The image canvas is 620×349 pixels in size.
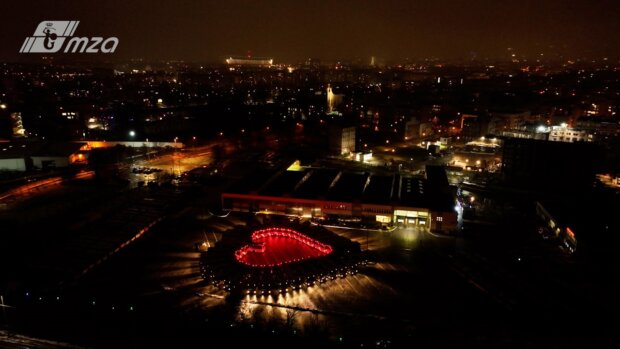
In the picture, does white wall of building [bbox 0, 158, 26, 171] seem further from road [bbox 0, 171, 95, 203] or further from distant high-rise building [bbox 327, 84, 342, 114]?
distant high-rise building [bbox 327, 84, 342, 114]

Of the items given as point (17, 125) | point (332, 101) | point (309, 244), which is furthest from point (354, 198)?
point (332, 101)

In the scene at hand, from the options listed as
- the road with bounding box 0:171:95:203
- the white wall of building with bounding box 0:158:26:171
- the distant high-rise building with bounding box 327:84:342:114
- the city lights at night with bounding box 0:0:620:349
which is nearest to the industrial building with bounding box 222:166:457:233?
the city lights at night with bounding box 0:0:620:349

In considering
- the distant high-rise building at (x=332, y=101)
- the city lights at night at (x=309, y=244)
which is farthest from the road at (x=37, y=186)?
the distant high-rise building at (x=332, y=101)

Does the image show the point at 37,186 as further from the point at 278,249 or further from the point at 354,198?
the point at 354,198

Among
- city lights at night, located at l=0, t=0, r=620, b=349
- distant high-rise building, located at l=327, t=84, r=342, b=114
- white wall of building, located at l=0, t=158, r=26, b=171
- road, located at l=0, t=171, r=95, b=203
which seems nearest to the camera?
city lights at night, located at l=0, t=0, r=620, b=349

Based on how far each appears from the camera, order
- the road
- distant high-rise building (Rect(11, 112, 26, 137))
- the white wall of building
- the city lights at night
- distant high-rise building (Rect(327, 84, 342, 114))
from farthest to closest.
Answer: distant high-rise building (Rect(327, 84, 342, 114)) → distant high-rise building (Rect(11, 112, 26, 137)) → the white wall of building → the road → the city lights at night

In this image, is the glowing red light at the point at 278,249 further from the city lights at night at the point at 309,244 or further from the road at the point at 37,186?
the road at the point at 37,186

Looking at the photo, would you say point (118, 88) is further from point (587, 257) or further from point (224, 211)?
point (587, 257)

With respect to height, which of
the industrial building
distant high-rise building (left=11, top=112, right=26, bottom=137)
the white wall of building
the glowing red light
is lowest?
the glowing red light
